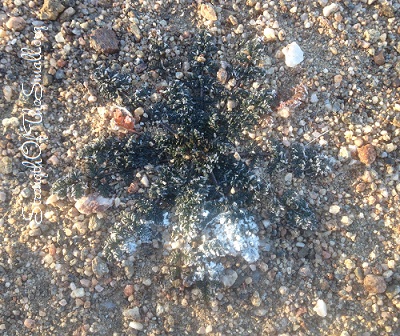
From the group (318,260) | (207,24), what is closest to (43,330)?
(318,260)

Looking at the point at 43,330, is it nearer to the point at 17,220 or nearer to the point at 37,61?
the point at 17,220

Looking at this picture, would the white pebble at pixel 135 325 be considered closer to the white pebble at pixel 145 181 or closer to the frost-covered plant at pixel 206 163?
the frost-covered plant at pixel 206 163

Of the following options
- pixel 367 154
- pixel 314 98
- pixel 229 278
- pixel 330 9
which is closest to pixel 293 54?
pixel 314 98

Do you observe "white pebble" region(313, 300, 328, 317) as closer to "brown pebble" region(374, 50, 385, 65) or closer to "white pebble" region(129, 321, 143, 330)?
"white pebble" region(129, 321, 143, 330)

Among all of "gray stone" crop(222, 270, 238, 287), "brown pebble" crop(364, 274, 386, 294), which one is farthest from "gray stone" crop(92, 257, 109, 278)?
"brown pebble" crop(364, 274, 386, 294)

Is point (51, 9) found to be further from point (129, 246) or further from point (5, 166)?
point (129, 246)

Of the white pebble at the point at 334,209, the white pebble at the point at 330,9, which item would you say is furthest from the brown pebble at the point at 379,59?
the white pebble at the point at 334,209
